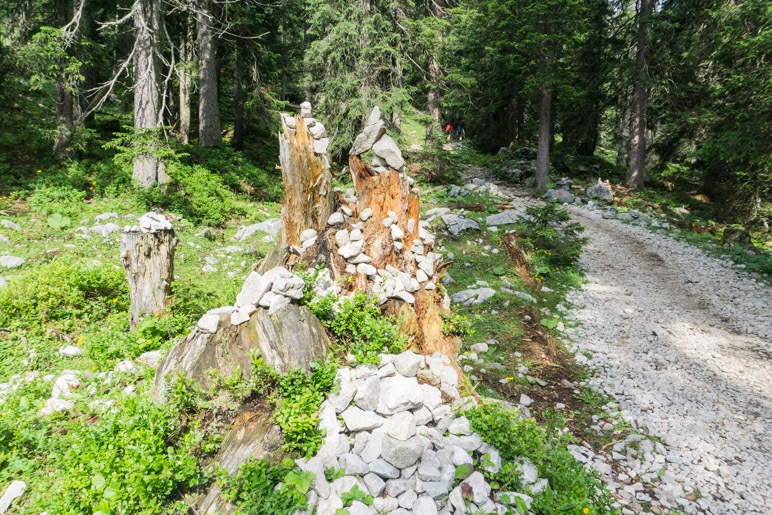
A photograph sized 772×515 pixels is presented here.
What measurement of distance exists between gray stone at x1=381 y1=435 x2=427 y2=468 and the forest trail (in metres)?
2.67

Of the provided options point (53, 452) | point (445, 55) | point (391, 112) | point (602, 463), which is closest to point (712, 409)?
point (602, 463)

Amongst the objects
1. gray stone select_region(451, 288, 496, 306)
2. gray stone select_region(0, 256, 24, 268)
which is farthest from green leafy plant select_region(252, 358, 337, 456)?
gray stone select_region(0, 256, 24, 268)

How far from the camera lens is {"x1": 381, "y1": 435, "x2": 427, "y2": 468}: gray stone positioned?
3.79 m

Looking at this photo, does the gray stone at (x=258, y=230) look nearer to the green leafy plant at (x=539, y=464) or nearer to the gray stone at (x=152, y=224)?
the gray stone at (x=152, y=224)

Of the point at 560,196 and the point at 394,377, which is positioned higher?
the point at 560,196

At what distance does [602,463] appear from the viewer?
4902 mm

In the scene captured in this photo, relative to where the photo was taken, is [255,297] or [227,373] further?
[255,297]

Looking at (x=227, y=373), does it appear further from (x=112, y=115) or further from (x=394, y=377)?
(x=112, y=115)

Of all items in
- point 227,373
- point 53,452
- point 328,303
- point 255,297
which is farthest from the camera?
point 328,303

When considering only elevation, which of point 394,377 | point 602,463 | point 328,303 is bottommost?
point 602,463

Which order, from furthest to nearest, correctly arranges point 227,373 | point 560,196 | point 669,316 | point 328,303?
1. point 560,196
2. point 669,316
3. point 328,303
4. point 227,373

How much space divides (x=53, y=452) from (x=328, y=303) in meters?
3.19

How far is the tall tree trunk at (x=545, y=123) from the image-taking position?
17.0 m

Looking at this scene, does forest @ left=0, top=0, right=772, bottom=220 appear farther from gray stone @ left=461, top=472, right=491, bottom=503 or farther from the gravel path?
gray stone @ left=461, top=472, right=491, bottom=503
